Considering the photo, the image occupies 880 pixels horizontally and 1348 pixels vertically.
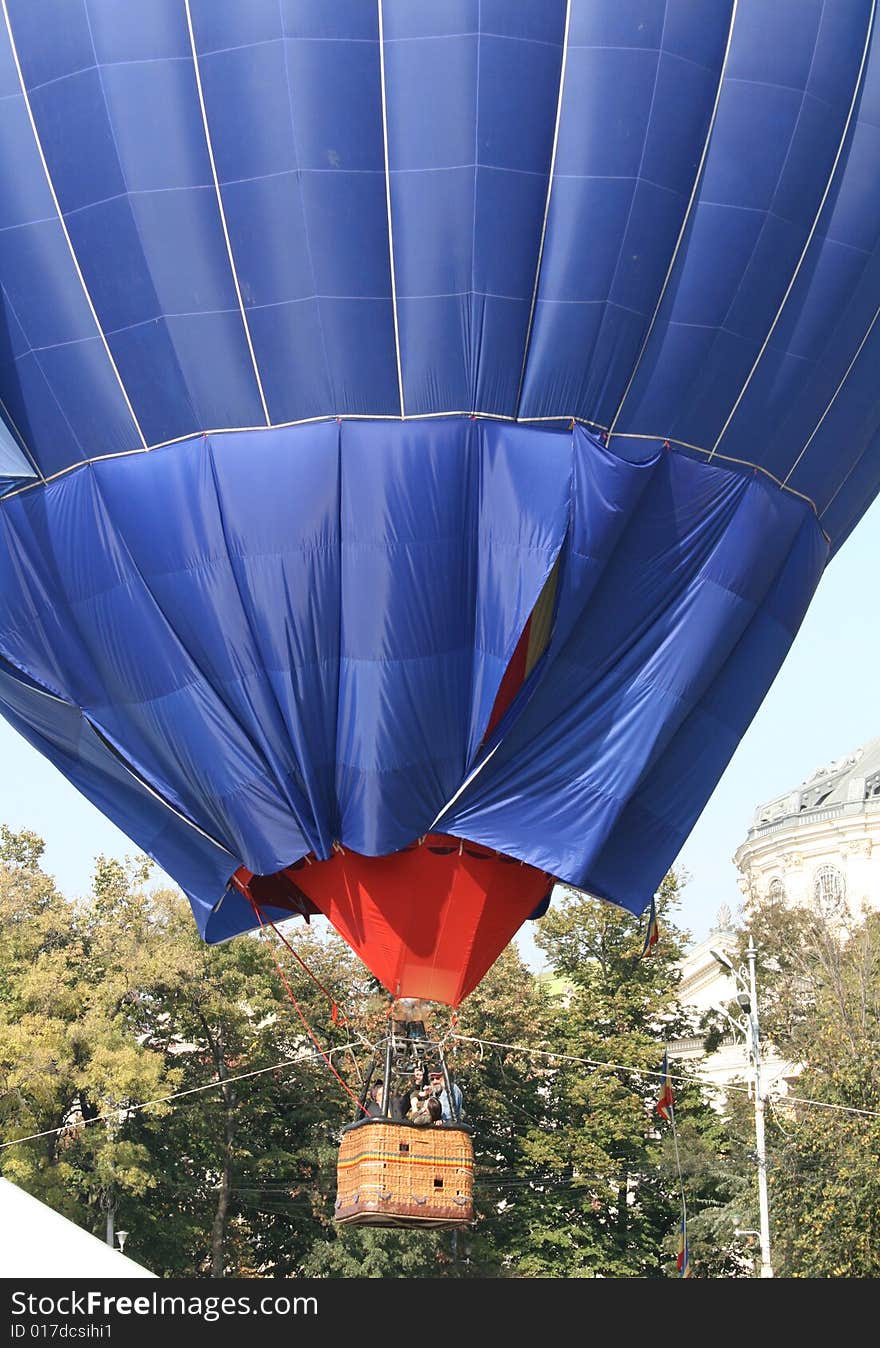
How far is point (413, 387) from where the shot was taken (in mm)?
11891

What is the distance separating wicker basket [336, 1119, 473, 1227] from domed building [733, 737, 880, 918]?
53074 millimetres

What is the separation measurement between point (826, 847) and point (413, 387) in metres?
58.8

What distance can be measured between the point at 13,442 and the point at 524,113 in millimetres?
4245

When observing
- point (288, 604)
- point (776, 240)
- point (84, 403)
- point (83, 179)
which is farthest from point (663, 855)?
point (83, 179)

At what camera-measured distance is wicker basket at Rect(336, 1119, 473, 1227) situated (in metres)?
11.8

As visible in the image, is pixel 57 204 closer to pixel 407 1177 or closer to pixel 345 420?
pixel 345 420

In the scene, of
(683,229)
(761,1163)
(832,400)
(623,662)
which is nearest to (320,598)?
(623,662)

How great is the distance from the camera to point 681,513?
41.1ft

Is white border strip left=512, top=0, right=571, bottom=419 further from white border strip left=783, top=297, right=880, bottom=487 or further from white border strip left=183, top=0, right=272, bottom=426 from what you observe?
white border strip left=783, top=297, right=880, bottom=487

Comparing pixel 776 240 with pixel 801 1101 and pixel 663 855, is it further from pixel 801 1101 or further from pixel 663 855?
pixel 801 1101

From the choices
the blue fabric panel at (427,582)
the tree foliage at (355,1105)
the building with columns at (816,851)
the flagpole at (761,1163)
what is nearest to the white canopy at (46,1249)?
the blue fabric panel at (427,582)

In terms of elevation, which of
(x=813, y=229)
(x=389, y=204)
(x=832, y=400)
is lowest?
(x=832, y=400)

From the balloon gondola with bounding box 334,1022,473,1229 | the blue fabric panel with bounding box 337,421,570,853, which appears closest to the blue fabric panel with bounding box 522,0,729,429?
the blue fabric panel with bounding box 337,421,570,853

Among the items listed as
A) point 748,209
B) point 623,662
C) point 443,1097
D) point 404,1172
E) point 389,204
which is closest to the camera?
point 389,204
